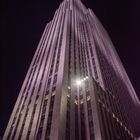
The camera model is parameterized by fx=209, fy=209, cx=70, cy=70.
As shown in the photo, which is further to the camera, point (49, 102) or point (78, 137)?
point (49, 102)

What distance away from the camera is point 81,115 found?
5109 centimetres

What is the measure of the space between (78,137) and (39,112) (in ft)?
37.9

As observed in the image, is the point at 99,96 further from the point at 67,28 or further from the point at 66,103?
the point at 67,28

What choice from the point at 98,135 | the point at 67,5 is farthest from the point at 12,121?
the point at 67,5

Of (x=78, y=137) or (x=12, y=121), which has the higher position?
(x=12, y=121)

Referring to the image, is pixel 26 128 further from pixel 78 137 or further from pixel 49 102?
pixel 78 137

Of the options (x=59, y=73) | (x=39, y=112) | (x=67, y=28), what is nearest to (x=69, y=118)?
(x=39, y=112)

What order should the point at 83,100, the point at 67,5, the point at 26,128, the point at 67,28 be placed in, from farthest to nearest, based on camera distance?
the point at 67,5, the point at 67,28, the point at 83,100, the point at 26,128

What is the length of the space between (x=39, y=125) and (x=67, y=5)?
102061mm

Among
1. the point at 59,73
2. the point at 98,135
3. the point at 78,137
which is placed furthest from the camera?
the point at 59,73

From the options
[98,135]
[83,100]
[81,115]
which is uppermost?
[83,100]

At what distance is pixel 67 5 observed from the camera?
133m

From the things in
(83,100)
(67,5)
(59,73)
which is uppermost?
(67,5)

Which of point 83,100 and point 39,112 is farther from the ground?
point 83,100
